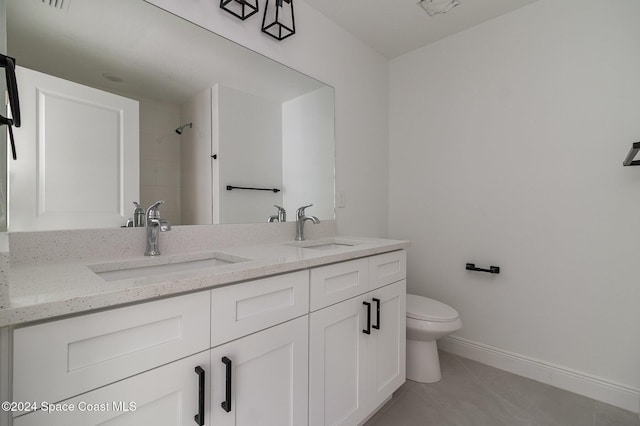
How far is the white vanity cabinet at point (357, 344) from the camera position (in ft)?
3.86

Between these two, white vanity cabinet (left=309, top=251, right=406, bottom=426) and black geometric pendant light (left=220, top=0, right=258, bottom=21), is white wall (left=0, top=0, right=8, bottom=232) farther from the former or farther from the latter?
white vanity cabinet (left=309, top=251, right=406, bottom=426)

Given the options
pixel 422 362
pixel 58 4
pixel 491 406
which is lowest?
pixel 491 406

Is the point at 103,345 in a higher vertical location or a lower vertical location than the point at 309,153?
lower

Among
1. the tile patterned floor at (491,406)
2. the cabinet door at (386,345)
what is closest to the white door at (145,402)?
the cabinet door at (386,345)

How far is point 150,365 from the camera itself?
0.72 metres

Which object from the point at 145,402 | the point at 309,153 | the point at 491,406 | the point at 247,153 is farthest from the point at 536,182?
the point at 145,402

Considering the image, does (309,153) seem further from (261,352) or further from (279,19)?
(261,352)

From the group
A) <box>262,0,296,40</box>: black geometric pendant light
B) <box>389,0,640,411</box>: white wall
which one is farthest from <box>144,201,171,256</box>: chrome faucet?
<box>389,0,640,411</box>: white wall

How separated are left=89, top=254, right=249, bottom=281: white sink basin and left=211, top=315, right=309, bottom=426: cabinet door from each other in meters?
0.28

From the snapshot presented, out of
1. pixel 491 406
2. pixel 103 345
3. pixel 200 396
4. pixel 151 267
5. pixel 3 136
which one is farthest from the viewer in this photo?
pixel 491 406

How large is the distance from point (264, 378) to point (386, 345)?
Result: 2.58 feet

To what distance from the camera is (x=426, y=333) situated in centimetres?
178

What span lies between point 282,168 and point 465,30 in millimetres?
1710

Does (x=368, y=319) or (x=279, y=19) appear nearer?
(x=368, y=319)
